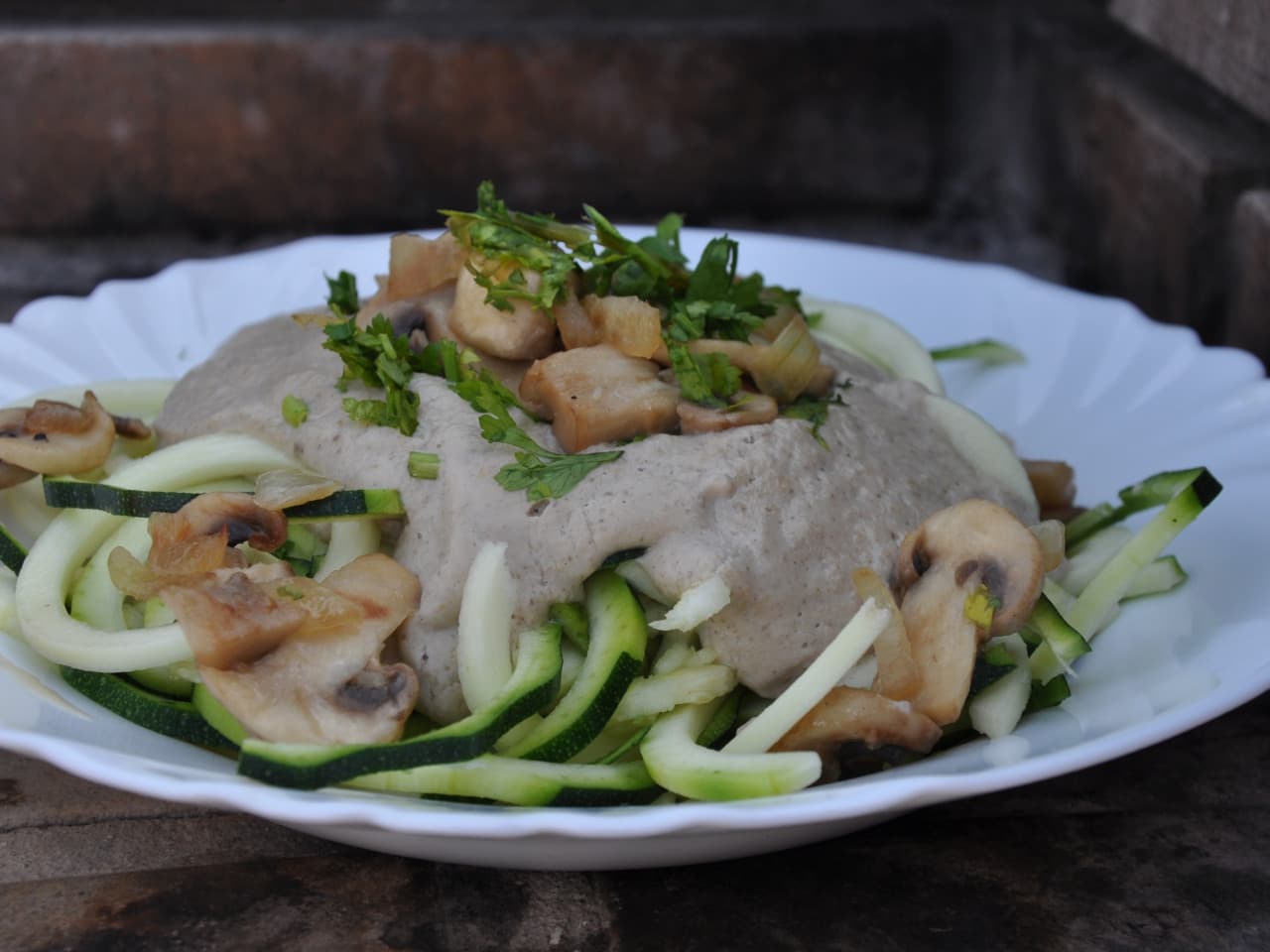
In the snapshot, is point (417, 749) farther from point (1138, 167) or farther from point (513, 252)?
point (1138, 167)

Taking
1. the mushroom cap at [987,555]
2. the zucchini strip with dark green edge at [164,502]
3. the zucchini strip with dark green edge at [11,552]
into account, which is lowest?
the zucchini strip with dark green edge at [11,552]

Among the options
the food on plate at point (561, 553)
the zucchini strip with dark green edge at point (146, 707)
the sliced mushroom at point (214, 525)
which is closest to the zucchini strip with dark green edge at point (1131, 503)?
the food on plate at point (561, 553)

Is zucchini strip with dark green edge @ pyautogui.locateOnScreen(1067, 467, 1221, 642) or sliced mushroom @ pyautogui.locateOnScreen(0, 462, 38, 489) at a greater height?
zucchini strip with dark green edge @ pyautogui.locateOnScreen(1067, 467, 1221, 642)

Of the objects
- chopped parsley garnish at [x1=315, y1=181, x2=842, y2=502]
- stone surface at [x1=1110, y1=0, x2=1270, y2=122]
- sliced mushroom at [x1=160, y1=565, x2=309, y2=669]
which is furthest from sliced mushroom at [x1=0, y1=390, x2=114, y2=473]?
stone surface at [x1=1110, y1=0, x2=1270, y2=122]

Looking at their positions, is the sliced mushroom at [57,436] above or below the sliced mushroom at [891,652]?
below

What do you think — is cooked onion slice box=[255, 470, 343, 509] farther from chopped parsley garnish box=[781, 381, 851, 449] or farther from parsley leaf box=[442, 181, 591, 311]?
chopped parsley garnish box=[781, 381, 851, 449]

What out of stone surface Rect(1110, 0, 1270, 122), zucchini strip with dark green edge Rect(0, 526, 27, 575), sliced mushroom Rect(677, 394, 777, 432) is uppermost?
stone surface Rect(1110, 0, 1270, 122)

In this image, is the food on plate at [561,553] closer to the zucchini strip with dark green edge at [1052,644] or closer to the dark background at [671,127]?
the zucchini strip with dark green edge at [1052,644]

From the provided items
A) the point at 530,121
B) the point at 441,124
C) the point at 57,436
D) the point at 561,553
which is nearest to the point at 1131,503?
the point at 561,553
